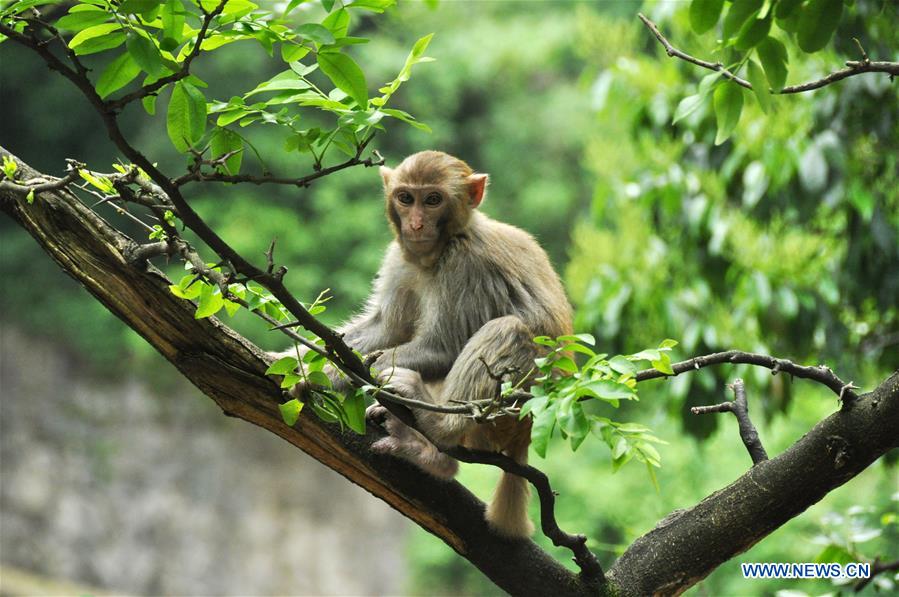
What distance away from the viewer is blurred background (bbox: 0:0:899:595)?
6.76 metres

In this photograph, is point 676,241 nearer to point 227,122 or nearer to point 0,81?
point 227,122

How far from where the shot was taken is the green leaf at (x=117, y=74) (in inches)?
94.4

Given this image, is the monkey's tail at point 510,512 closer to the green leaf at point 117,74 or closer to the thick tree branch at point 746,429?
the thick tree branch at point 746,429

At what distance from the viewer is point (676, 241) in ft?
22.1

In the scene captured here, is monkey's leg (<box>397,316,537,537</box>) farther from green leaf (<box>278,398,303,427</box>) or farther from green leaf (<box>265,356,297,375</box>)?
green leaf (<box>265,356,297,375</box>)

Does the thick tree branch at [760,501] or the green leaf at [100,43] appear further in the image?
the thick tree branch at [760,501]

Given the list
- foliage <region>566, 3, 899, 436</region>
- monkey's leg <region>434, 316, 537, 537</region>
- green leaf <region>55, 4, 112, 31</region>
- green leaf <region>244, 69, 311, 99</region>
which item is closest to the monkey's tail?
monkey's leg <region>434, 316, 537, 537</region>

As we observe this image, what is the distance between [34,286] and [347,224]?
17.1ft

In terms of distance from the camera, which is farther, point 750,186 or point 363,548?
point 363,548

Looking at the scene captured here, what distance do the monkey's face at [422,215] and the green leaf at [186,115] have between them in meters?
1.76

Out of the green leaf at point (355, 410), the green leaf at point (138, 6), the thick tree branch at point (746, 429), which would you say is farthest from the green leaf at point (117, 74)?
the thick tree branch at point (746, 429)

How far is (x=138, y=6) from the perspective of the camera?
2.15 metres

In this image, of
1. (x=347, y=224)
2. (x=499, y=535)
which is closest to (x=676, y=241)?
(x=499, y=535)

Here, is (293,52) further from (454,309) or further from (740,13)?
(454,309)
